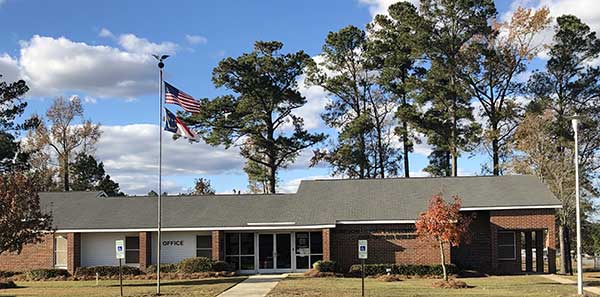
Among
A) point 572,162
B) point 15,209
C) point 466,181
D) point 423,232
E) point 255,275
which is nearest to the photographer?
point 15,209

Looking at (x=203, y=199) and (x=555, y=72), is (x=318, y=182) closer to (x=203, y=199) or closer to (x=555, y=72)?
(x=203, y=199)

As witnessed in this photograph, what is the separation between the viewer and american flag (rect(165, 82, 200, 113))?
26.2 meters

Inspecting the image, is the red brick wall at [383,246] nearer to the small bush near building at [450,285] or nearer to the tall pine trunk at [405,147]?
the small bush near building at [450,285]

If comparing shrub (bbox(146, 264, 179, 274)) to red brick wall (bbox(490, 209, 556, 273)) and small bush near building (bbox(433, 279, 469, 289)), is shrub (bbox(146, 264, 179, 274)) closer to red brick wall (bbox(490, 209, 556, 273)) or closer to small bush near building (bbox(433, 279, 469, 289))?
small bush near building (bbox(433, 279, 469, 289))

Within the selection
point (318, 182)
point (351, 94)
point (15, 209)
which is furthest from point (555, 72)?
point (15, 209)

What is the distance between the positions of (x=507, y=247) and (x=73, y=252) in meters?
21.4

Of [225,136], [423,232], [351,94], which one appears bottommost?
[423,232]

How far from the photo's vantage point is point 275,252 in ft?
108

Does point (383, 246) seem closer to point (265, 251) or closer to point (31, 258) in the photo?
point (265, 251)

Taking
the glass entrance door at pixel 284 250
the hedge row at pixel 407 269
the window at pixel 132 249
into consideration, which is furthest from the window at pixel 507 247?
the window at pixel 132 249

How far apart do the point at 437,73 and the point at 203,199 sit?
18.6 meters

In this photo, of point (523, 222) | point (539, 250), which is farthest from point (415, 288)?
point (539, 250)

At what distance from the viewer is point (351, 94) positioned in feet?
165

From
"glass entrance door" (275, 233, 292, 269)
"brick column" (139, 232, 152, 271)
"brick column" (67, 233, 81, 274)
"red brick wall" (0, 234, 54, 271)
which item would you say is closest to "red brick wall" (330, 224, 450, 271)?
"glass entrance door" (275, 233, 292, 269)
